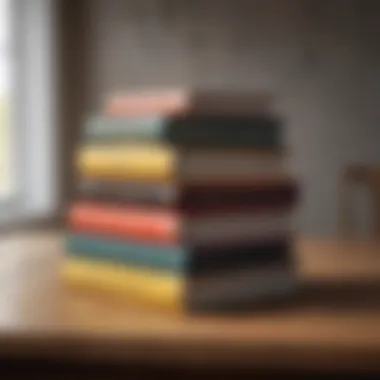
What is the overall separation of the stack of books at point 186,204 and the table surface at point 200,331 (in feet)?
0.14

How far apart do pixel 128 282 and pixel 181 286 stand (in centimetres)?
8

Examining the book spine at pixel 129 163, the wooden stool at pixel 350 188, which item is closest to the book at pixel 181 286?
the book spine at pixel 129 163

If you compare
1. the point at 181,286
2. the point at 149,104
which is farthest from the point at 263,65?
the point at 181,286

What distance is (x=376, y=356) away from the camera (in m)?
0.77

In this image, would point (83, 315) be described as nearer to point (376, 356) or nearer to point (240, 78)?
point (376, 356)

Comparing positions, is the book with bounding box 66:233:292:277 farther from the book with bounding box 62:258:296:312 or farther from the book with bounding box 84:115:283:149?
the book with bounding box 84:115:283:149

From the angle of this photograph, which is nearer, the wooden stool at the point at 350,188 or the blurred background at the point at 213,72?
the wooden stool at the point at 350,188

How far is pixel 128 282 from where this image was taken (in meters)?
0.96

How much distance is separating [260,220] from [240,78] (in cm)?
180

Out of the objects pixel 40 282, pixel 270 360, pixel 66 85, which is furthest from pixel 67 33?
pixel 270 360

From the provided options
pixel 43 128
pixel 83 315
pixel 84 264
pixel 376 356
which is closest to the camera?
pixel 376 356

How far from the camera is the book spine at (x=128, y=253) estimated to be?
914 millimetres

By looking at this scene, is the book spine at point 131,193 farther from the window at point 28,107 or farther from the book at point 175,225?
the window at point 28,107

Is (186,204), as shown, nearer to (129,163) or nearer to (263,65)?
(129,163)
